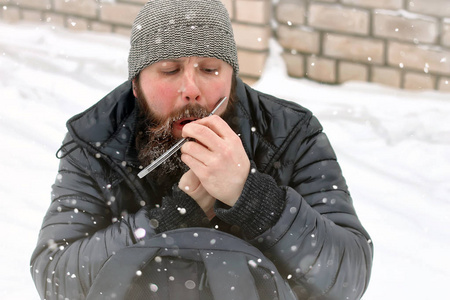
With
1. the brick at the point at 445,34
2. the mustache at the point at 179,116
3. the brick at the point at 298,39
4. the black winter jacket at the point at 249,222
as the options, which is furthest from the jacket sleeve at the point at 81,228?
the brick at the point at 445,34

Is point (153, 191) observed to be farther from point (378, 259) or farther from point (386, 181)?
point (386, 181)

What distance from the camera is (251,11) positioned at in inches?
151

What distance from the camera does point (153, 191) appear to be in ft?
5.94

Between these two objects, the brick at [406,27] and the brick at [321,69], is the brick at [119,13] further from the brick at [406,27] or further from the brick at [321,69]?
→ the brick at [406,27]

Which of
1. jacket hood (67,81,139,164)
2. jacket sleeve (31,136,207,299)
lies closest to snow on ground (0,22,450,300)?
jacket sleeve (31,136,207,299)

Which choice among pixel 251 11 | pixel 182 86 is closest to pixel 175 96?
pixel 182 86

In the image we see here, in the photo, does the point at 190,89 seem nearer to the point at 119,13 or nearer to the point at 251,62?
the point at 251,62

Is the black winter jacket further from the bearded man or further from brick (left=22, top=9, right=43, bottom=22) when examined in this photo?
brick (left=22, top=9, right=43, bottom=22)

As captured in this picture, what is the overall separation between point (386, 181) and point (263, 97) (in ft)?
5.29

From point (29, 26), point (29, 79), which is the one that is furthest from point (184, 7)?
point (29, 26)

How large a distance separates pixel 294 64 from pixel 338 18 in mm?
459

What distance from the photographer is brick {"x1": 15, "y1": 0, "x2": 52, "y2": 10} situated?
186 inches

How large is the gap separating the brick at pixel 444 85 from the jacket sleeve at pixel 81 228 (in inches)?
108

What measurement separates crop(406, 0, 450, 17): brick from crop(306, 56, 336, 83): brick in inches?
25.3
